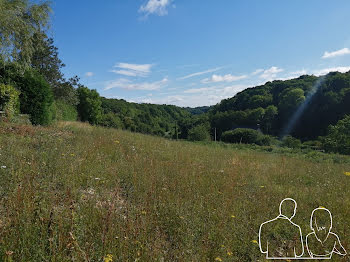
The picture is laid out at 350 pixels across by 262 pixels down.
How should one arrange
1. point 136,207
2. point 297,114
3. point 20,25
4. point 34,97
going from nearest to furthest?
1. point 136,207
2. point 20,25
3. point 34,97
4. point 297,114

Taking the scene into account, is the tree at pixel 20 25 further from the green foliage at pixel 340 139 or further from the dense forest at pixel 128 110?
the green foliage at pixel 340 139

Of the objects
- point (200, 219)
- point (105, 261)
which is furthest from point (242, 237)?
point (105, 261)

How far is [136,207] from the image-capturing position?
116 inches

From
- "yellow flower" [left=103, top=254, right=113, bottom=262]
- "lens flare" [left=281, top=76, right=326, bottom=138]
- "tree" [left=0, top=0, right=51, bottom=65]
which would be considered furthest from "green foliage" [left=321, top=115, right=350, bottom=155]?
"lens flare" [left=281, top=76, right=326, bottom=138]

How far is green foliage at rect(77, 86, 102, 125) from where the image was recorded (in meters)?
36.6

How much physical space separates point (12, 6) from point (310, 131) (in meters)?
68.8

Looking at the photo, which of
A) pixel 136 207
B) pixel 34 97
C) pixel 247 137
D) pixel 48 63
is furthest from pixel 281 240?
pixel 247 137

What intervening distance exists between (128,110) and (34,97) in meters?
67.8

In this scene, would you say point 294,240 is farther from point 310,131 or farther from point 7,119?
point 310,131

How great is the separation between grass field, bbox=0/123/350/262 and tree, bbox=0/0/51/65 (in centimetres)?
710

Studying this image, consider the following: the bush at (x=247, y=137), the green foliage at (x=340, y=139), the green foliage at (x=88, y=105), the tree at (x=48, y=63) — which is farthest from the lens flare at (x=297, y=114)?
the tree at (x=48, y=63)

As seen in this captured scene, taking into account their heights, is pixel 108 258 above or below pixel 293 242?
above

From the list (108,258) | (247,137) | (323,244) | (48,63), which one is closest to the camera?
(108,258)

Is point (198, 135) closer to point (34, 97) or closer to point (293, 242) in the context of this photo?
point (34, 97)
